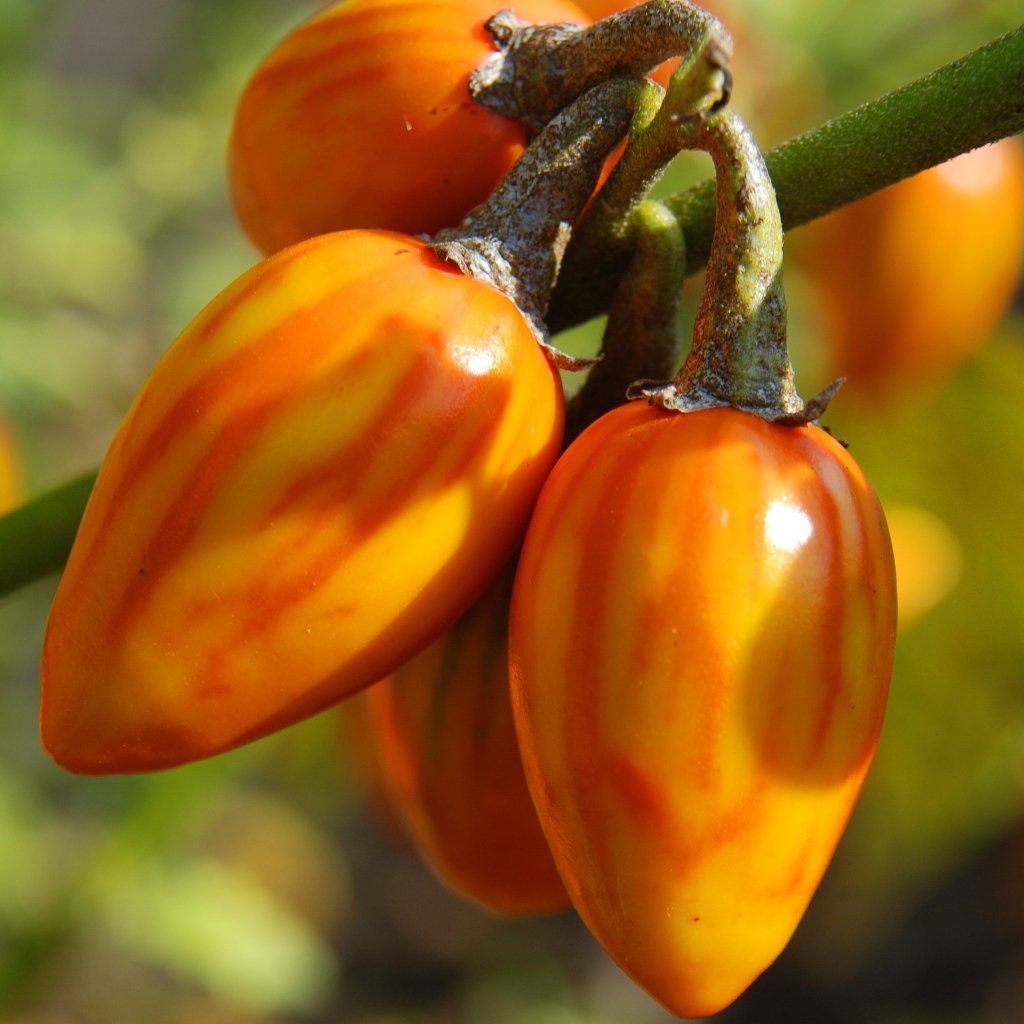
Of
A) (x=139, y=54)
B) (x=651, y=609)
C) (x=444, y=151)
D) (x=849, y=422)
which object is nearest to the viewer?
(x=651, y=609)

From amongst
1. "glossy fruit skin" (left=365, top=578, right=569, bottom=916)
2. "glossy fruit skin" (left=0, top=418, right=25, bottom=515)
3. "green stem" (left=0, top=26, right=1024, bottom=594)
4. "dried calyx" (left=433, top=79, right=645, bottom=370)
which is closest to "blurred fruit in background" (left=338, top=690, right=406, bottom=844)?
"glossy fruit skin" (left=0, top=418, right=25, bottom=515)

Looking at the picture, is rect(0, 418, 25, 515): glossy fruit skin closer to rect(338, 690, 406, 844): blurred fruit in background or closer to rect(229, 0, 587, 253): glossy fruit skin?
A: rect(338, 690, 406, 844): blurred fruit in background

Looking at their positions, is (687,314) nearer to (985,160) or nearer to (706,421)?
(985,160)

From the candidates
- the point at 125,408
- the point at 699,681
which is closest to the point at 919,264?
the point at 699,681

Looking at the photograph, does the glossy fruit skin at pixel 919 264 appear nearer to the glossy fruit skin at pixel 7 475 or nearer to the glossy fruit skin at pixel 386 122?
the glossy fruit skin at pixel 386 122

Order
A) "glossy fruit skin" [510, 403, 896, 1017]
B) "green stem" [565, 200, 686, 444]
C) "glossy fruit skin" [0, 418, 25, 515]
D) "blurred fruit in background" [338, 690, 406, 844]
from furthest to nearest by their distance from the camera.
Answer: "blurred fruit in background" [338, 690, 406, 844] → "glossy fruit skin" [0, 418, 25, 515] → "green stem" [565, 200, 686, 444] → "glossy fruit skin" [510, 403, 896, 1017]

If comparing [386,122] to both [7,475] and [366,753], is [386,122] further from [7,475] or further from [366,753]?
[366,753]

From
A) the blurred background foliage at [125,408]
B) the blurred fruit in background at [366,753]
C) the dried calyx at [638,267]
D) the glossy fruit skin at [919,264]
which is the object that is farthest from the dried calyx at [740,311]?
the blurred background foliage at [125,408]

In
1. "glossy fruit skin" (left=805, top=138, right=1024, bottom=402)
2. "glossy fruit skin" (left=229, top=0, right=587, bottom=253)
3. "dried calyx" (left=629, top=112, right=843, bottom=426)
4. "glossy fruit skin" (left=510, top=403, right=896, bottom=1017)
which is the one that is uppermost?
"glossy fruit skin" (left=229, top=0, right=587, bottom=253)

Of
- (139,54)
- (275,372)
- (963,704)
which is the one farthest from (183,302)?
(139,54)
